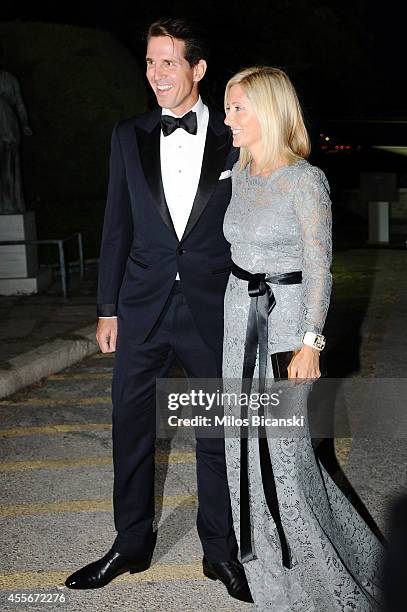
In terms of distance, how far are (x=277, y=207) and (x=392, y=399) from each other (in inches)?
134

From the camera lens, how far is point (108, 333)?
11.1ft

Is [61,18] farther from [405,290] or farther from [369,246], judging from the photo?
[405,290]

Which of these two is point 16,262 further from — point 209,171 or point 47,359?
point 209,171

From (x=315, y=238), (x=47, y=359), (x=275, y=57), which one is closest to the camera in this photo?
(x=315, y=238)

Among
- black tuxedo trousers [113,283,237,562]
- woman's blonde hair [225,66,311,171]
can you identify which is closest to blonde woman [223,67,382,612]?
woman's blonde hair [225,66,311,171]

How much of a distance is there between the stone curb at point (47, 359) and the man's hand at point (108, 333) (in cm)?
293

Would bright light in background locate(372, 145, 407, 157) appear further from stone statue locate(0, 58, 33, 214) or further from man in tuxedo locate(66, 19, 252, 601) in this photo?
man in tuxedo locate(66, 19, 252, 601)

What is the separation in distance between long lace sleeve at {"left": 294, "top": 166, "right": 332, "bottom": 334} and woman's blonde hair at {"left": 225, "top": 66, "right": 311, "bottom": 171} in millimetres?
106

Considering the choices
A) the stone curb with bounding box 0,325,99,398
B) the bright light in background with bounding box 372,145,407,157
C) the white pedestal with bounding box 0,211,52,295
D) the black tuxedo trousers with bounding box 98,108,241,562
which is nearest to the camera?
the black tuxedo trousers with bounding box 98,108,241,562

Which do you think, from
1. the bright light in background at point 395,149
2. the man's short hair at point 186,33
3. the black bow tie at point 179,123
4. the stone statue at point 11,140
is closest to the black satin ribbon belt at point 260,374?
the black bow tie at point 179,123

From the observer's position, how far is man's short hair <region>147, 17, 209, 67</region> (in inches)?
121

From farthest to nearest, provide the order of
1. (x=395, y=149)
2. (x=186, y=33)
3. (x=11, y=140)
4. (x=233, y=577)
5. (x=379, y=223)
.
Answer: (x=395, y=149), (x=379, y=223), (x=11, y=140), (x=233, y=577), (x=186, y=33)

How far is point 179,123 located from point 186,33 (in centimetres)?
30

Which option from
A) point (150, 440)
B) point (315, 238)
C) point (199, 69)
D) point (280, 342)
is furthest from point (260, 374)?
point (199, 69)
